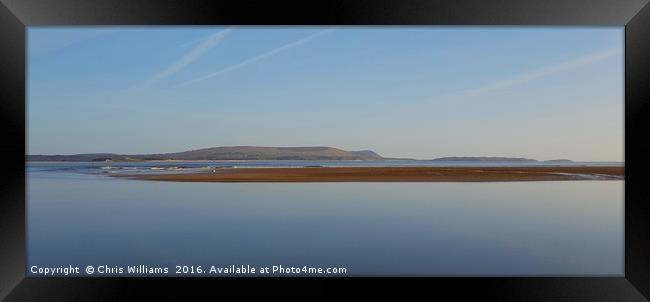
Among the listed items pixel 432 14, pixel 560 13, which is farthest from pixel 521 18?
pixel 432 14

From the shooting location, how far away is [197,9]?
273cm

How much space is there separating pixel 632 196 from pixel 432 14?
1.91m

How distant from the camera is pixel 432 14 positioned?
2750 millimetres

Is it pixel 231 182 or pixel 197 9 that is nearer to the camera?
pixel 197 9

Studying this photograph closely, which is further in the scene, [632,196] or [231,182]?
[231,182]

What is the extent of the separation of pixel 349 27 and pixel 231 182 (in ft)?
22.3

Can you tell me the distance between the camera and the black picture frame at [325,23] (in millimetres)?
2729

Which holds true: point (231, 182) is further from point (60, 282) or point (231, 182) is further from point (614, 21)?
point (614, 21)

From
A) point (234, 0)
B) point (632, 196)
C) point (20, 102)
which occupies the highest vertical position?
point (234, 0)

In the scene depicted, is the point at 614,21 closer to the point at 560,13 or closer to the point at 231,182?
the point at 560,13

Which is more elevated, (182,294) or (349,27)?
(349,27)

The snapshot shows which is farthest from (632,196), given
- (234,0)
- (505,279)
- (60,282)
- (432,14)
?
(60,282)

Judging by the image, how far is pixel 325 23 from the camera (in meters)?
2.78

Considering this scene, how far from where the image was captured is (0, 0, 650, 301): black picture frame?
107 inches
